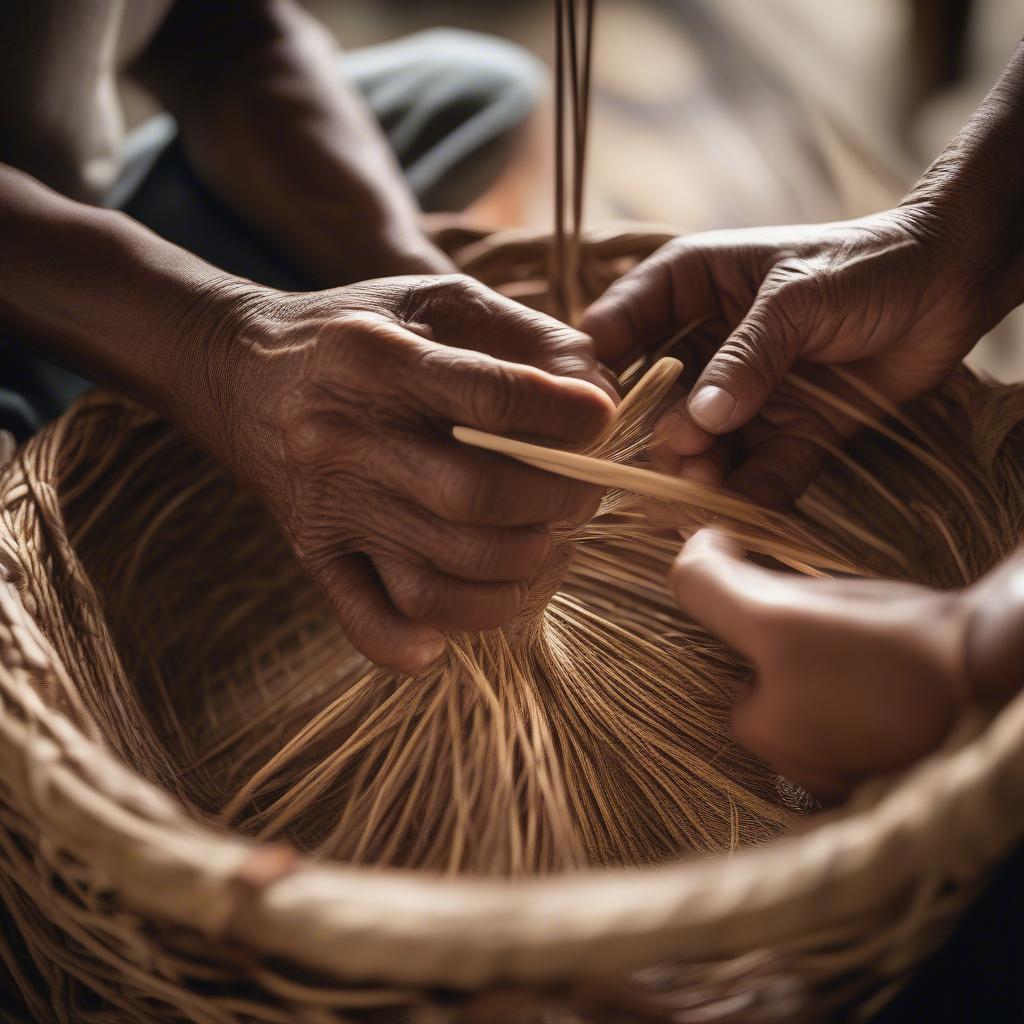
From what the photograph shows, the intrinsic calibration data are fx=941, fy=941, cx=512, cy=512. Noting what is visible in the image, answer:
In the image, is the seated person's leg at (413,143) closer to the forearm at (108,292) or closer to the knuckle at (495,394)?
the forearm at (108,292)

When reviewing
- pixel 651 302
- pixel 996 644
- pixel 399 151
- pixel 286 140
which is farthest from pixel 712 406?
pixel 399 151

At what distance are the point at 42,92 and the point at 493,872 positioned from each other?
2.65 ft

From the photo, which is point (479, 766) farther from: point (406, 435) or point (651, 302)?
point (651, 302)

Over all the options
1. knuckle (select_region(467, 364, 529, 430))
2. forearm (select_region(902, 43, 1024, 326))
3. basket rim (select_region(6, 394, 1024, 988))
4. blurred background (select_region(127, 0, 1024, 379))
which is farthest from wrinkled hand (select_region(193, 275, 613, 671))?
blurred background (select_region(127, 0, 1024, 379))

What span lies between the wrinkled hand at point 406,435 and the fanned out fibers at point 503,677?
0.19ft

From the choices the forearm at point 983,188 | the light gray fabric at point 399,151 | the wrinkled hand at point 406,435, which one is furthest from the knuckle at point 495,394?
the light gray fabric at point 399,151

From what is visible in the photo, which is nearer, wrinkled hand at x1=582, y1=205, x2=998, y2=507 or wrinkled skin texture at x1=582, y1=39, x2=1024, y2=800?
wrinkled skin texture at x1=582, y1=39, x2=1024, y2=800

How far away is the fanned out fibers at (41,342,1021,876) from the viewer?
0.60 m

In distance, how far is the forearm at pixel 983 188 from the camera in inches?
28.1

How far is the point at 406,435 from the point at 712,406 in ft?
0.71

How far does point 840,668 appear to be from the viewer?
1.46 ft

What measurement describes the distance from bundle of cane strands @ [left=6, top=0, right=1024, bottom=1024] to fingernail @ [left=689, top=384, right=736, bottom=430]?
37 millimetres

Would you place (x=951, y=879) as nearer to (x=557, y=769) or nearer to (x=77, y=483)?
(x=557, y=769)

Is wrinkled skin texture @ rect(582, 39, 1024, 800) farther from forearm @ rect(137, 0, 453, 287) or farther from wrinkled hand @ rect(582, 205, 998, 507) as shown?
forearm @ rect(137, 0, 453, 287)
